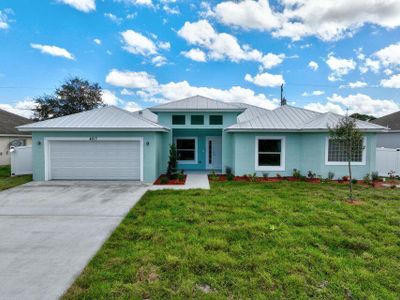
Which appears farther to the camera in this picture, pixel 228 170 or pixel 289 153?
pixel 228 170

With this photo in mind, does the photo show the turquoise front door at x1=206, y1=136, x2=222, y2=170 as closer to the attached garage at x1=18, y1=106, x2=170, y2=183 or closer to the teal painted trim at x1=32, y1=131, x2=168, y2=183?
the attached garage at x1=18, y1=106, x2=170, y2=183

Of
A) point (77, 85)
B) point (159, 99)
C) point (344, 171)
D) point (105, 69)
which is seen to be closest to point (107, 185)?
point (344, 171)

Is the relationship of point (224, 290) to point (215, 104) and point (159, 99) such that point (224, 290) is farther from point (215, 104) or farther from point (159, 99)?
point (159, 99)

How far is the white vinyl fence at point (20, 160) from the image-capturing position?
13.0 meters

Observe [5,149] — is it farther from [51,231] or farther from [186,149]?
[51,231]

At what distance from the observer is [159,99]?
2652 centimetres

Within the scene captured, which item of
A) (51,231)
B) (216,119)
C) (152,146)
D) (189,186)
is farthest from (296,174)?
(51,231)

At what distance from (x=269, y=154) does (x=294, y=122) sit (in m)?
2.39

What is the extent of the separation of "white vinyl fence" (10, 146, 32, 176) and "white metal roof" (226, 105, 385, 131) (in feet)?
40.9

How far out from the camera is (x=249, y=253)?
4258 millimetres

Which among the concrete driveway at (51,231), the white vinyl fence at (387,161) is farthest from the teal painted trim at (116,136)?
the white vinyl fence at (387,161)

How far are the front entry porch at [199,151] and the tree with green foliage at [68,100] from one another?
19756 millimetres

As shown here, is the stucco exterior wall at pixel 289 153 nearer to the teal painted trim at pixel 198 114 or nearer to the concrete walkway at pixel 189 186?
the teal painted trim at pixel 198 114

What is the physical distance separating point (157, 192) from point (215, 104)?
7.46 meters
